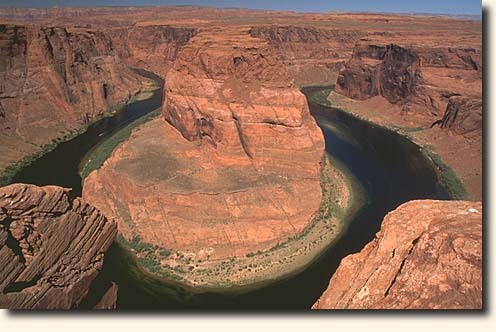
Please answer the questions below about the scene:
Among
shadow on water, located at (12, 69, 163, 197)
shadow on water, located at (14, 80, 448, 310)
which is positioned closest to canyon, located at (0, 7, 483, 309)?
shadow on water, located at (14, 80, 448, 310)

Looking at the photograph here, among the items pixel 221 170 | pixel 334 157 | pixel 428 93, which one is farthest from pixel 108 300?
pixel 428 93

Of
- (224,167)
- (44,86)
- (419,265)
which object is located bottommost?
(224,167)

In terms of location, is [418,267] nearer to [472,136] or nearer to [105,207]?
[105,207]

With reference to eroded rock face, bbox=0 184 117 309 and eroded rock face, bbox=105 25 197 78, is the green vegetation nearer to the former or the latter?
eroded rock face, bbox=0 184 117 309

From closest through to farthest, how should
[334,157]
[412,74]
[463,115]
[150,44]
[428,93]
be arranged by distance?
[463,115] → [334,157] → [428,93] → [412,74] → [150,44]

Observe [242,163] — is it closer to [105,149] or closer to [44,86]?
[105,149]

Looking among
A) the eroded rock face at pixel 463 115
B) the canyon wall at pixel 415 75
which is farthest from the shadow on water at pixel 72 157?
the eroded rock face at pixel 463 115
